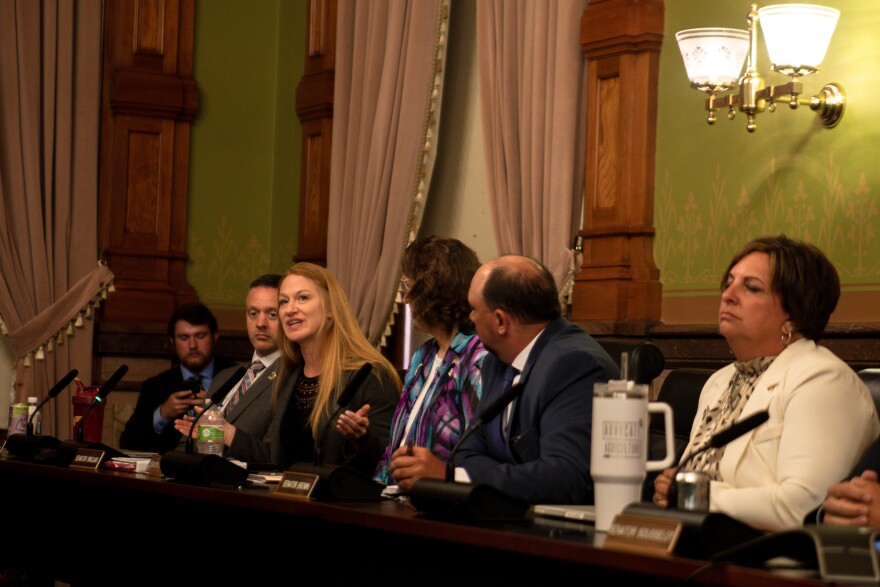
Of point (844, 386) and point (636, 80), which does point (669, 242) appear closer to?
point (636, 80)

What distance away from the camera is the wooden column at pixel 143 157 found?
266 inches

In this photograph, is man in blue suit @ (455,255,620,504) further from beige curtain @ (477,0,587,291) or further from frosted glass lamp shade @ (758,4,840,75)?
beige curtain @ (477,0,587,291)

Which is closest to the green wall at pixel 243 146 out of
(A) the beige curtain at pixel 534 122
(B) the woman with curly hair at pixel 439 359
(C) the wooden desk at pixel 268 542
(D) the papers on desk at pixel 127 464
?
(A) the beige curtain at pixel 534 122

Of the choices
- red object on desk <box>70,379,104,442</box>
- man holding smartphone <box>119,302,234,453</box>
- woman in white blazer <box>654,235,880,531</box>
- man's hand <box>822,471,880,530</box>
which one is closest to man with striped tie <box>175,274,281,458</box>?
red object on desk <box>70,379,104,442</box>

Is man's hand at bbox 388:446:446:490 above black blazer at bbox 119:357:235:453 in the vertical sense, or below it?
above

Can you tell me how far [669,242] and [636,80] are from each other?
25.1 inches

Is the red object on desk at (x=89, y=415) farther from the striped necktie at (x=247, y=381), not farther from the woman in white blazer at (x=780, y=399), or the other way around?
the woman in white blazer at (x=780, y=399)

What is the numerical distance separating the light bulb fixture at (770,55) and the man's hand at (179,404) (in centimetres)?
225

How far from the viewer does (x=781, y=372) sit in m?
2.66

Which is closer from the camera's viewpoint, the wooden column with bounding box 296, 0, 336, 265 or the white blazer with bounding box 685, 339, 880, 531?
the white blazer with bounding box 685, 339, 880, 531

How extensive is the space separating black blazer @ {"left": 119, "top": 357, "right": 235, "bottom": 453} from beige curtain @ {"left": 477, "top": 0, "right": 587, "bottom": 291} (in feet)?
5.33

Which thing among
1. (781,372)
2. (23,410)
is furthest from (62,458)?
(781,372)

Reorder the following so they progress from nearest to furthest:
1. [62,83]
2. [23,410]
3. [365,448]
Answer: [365,448] < [23,410] < [62,83]

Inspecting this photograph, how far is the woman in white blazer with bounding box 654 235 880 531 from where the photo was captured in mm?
2459
